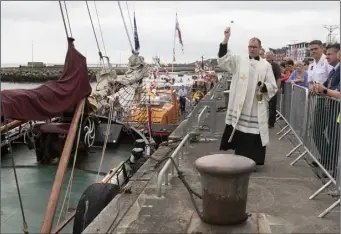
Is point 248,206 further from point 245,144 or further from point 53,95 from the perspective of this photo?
point 53,95

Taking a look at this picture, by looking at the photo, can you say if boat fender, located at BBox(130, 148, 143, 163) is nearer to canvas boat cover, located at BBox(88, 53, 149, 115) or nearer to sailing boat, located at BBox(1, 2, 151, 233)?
sailing boat, located at BBox(1, 2, 151, 233)

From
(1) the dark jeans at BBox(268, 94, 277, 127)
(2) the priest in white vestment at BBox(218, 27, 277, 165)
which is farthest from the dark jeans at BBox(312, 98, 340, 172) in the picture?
(1) the dark jeans at BBox(268, 94, 277, 127)

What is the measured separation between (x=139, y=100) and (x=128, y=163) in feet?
17.0

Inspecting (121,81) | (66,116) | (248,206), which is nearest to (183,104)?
(121,81)

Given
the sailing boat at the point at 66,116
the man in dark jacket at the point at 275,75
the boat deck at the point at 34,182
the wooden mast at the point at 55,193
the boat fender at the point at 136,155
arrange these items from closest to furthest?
the wooden mast at the point at 55,193, the sailing boat at the point at 66,116, the boat deck at the point at 34,182, the boat fender at the point at 136,155, the man in dark jacket at the point at 275,75

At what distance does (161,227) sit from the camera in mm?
4324

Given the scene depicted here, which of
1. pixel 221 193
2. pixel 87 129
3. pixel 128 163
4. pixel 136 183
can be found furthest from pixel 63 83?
pixel 87 129

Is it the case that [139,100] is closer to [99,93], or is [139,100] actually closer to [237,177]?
[99,93]

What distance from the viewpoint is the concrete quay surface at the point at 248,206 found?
4281 mm

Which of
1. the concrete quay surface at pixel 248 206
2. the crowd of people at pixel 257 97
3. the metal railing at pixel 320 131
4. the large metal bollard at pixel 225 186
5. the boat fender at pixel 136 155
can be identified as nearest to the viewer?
the large metal bollard at pixel 225 186

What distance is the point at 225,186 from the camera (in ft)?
12.8

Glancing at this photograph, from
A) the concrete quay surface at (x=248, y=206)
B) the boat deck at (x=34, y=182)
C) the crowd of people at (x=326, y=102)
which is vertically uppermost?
the crowd of people at (x=326, y=102)

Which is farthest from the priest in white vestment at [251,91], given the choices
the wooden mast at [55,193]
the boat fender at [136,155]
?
the boat fender at [136,155]

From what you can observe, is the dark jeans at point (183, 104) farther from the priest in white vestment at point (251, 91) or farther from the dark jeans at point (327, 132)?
the dark jeans at point (327, 132)
